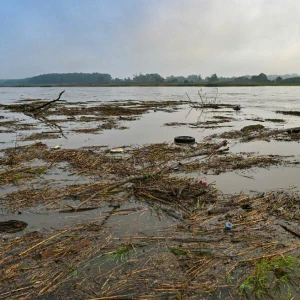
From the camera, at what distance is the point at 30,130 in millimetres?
19125

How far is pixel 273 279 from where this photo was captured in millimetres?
4250

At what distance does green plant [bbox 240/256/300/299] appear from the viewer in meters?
3.98

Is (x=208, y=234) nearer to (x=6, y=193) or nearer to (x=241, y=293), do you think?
(x=241, y=293)

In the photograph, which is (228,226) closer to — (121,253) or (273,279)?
(273,279)

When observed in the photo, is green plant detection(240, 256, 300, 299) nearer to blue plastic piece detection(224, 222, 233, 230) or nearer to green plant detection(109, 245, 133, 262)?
blue plastic piece detection(224, 222, 233, 230)

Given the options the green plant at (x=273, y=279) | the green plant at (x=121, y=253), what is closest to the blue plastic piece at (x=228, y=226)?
the green plant at (x=273, y=279)

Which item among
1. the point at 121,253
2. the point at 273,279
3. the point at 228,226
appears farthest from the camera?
the point at 228,226

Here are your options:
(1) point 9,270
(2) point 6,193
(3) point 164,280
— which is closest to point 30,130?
(2) point 6,193

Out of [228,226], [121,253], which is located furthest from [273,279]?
[121,253]

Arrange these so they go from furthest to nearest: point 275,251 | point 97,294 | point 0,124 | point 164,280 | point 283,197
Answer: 1. point 0,124
2. point 283,197
3. point 275,251
4. point 164,280
5. point 97,294

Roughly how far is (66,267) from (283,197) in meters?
5.50

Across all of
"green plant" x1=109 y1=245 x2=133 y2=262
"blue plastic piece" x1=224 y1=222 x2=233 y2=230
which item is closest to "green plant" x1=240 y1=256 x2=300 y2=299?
"blue plastic piece" x1=224 y1=222 x2=233 y2=230

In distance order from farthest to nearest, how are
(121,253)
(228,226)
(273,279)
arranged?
(228,226) < (121,253) < (273,279)

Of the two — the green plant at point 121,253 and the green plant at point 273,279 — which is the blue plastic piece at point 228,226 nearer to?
the green plant at point 273,279
